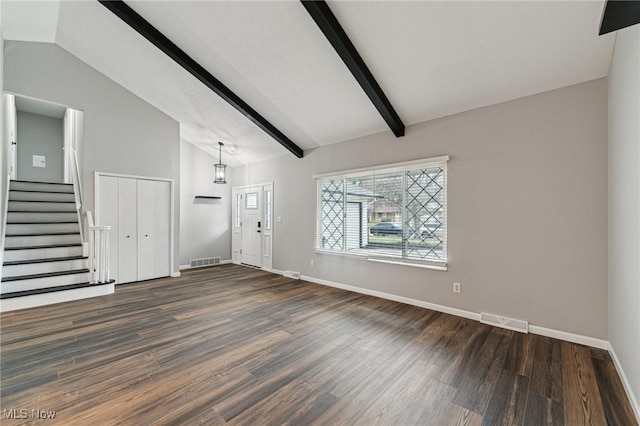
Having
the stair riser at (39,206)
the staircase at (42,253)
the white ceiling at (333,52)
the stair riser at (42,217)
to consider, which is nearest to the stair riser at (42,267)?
the staircase at (42,253)

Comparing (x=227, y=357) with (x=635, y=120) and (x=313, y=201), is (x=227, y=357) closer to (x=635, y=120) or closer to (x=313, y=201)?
(x=313, y=201)

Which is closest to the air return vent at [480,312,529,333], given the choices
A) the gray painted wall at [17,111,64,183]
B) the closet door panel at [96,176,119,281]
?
the closet door panel at [96,176,119,281]

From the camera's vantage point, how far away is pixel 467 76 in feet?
9.44

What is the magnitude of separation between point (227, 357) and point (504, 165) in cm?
A: 352

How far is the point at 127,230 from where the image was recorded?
16.1ft

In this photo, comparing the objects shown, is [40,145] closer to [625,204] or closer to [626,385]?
[625,204]

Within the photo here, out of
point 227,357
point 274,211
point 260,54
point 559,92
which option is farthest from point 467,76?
point 274,211

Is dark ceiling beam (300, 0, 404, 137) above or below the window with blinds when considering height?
above

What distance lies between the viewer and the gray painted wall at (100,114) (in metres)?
4.11

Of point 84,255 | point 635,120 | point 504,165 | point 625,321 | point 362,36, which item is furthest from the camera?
point 84,255

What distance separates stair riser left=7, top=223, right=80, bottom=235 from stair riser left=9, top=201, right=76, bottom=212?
428 millimetres

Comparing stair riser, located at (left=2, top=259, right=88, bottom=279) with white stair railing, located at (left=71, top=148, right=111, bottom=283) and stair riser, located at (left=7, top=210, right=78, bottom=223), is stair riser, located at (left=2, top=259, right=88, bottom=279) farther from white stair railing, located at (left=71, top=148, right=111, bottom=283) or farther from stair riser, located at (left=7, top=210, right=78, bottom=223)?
stair riser, located at (left=7, top=210, right=78, bottom=223)

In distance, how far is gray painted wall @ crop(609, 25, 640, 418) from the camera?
176 cm
